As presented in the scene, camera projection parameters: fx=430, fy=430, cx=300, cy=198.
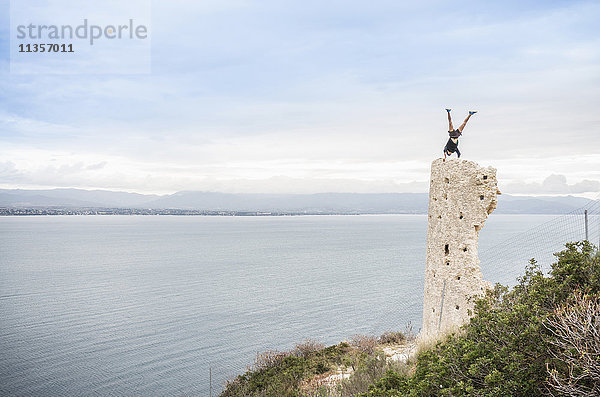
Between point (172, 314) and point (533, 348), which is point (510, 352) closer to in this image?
point (533, 348)

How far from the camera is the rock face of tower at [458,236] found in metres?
11.6

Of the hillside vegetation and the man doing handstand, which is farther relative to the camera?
the man doing handstand

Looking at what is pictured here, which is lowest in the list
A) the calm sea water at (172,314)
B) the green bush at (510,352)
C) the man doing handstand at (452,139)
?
the calm sea water at (172,314)

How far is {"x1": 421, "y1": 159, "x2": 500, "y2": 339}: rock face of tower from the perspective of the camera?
37.9 feet

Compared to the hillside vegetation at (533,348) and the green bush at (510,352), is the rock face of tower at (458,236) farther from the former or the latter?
the green bush at (510,352)

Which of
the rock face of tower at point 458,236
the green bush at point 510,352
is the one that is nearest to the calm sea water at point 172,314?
the rock face of tower at point 458,236

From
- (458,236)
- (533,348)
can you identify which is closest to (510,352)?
(533,348)

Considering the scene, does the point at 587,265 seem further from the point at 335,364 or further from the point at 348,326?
the point at 348,326

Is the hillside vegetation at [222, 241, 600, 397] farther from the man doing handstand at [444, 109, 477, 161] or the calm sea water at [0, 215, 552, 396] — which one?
the calm sea water at [0, 215, 552, 396]

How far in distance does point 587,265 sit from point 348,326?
21.9 meters

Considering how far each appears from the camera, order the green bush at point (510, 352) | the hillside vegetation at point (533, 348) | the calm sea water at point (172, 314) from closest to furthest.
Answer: the hillside vegetation at point (533, 348), the green bush at point (510, 352), the calm sea water at point (172, 314)

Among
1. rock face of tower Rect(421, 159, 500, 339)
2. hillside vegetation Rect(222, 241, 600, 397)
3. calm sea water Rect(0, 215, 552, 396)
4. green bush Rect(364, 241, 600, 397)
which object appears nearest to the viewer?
hillside vegetation Rect(222, 241, 600, 397)

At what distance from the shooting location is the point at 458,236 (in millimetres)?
11758

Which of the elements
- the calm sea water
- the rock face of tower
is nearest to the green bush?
the rock face of tower
